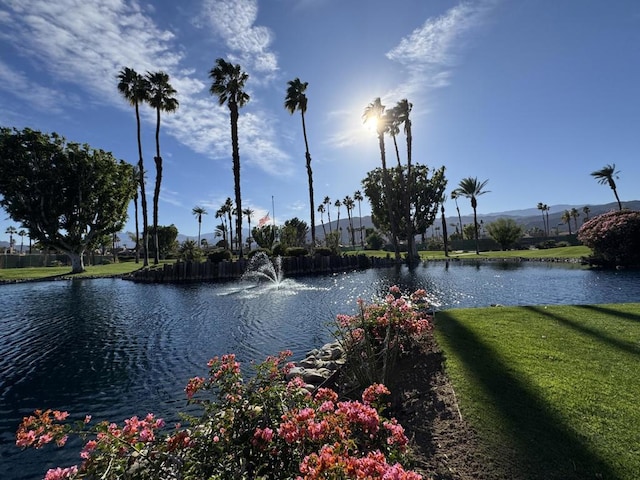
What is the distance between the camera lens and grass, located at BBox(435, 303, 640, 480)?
3.97 metres

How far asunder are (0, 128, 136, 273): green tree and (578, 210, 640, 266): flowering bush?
50864 millimetres

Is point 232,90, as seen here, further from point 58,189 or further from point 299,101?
point 58,189

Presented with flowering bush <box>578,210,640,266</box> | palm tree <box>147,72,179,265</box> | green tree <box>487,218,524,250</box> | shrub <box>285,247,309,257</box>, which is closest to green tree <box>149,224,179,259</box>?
palm tree <box>147,72,179,265</box>

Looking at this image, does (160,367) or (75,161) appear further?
(75,161)

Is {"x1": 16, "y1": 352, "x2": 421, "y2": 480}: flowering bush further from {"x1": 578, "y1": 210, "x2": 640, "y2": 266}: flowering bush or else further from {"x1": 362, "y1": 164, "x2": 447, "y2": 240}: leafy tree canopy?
{"x1": 362, "y1": 164, "x2": 447, "y2": 240}: leafy tree canopy

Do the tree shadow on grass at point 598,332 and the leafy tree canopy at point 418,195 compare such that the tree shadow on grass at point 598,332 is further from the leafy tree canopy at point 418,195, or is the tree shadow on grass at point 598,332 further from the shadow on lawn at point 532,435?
the leafy tree canopy at point 418,195

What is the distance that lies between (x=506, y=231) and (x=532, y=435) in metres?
64.8

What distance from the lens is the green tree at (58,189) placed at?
34.9 m

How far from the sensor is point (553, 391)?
17.3 ft

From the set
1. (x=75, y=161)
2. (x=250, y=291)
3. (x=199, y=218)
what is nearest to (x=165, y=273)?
(x=250, y=291)

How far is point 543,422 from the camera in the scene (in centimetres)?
459

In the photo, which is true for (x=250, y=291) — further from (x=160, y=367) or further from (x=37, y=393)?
(x=37, y=393)

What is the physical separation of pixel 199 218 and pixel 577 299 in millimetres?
115308

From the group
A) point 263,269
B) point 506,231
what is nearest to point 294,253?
point 263,269
